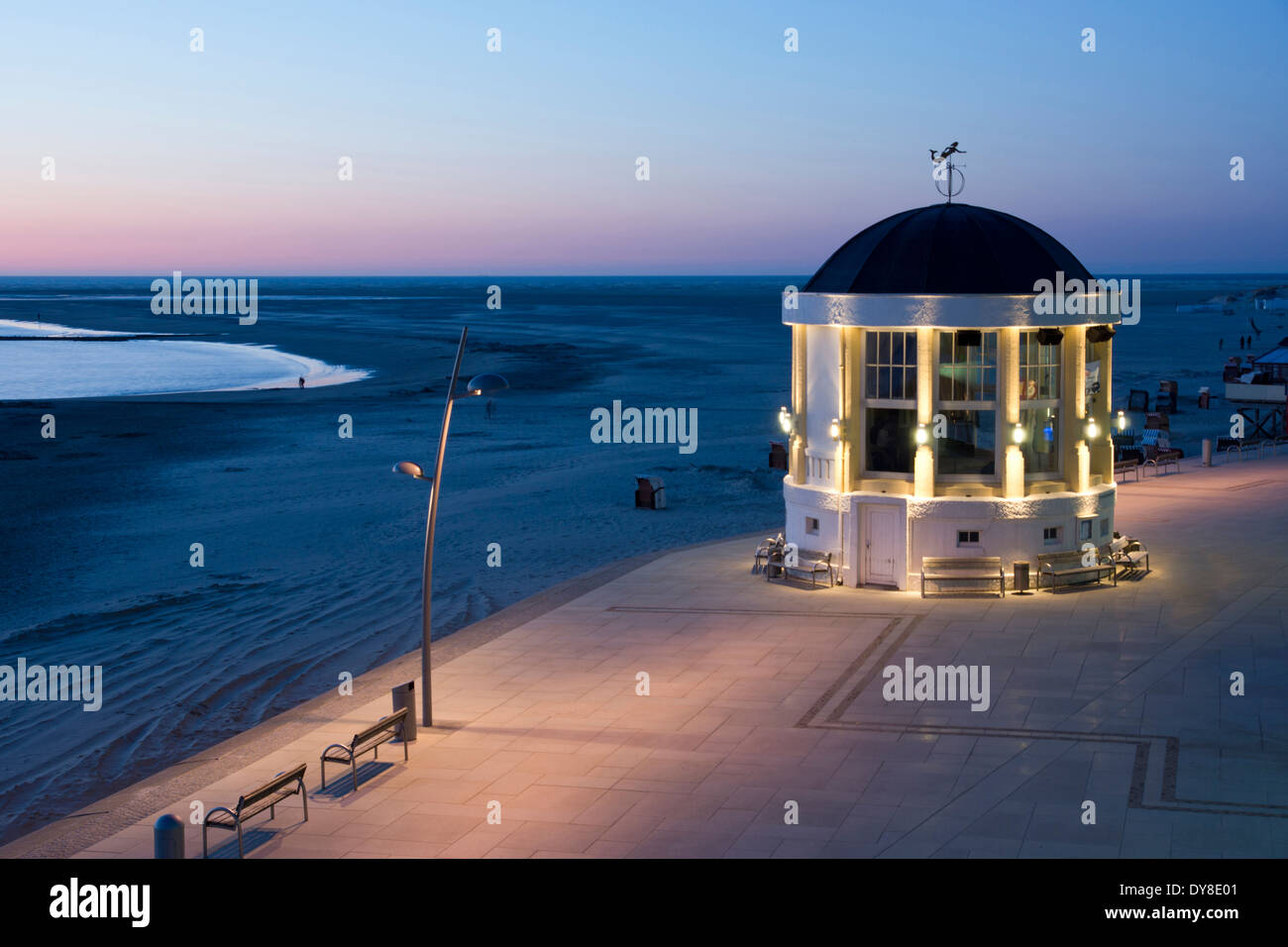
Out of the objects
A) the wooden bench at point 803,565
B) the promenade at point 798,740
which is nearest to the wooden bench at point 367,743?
the promenade at point 798,740

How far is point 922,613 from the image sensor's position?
84.1 feet

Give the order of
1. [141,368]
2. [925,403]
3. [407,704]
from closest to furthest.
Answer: [407,704] → [925,403] → [141,368]

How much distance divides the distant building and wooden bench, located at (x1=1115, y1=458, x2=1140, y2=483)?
49.6ft

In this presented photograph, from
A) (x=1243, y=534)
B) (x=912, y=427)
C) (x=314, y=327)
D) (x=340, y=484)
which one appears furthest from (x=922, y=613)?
(x=314, y=327)

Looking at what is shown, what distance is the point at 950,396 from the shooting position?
27125 millimetres

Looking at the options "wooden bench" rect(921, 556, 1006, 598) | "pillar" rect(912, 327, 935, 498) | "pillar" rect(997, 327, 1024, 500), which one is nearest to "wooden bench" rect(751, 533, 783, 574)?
"wooden bench" rect(921, 556, 1006, 598)

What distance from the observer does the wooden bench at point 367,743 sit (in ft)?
→ 55.7

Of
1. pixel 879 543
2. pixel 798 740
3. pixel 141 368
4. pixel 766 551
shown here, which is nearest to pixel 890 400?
pixel 879 543

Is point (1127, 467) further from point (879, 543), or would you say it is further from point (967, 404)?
point (879, 543)

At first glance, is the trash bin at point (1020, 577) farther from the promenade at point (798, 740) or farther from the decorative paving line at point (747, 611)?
the decorative paving line at point (747, 611)

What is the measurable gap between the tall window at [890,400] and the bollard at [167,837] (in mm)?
17134

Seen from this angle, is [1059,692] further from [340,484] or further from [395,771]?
[340,484]

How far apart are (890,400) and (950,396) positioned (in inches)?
→ 46.2

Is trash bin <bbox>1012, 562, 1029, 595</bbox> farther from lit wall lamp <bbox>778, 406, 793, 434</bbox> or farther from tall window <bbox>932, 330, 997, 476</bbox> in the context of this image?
lit wall lamp <bbox>778, 406, 793, 434</bbox>
